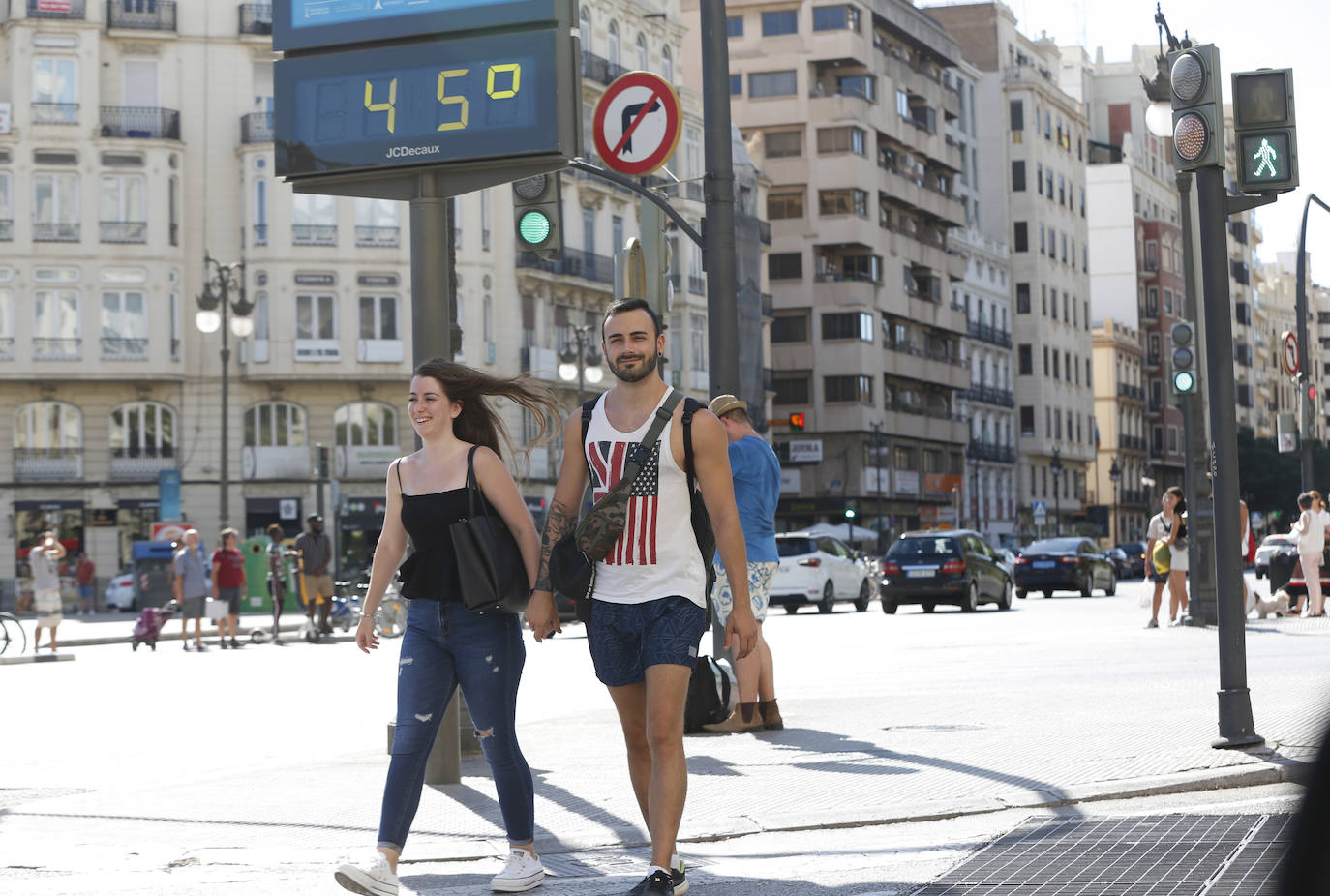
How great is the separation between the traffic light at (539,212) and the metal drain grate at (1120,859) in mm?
4730

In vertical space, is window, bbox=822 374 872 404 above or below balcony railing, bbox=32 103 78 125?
below

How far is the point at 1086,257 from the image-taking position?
116 m

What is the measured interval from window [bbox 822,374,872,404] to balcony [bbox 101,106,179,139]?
116ft

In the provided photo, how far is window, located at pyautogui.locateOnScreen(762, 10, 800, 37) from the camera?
85250mm

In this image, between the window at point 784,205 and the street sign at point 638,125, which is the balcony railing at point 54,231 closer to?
the window at point 784,205

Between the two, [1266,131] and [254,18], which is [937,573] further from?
[254,18]

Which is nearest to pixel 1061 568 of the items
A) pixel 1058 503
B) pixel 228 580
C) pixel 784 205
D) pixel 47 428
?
pixel 228 580

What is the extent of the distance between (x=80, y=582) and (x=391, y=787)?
48.5 metres

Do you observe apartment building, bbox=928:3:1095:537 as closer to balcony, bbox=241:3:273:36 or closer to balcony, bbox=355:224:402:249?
balcony, bbox=355:224:402:249

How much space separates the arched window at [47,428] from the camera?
5694 centimetres

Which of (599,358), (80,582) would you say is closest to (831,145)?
(599,358)

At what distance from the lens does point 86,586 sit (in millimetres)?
52406

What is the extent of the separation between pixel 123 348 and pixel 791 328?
36.5 m

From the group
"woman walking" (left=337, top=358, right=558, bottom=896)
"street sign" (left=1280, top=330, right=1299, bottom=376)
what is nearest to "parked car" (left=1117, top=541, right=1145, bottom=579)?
"street sign" (left=1280, top=330, right=1299, bottom=376)
